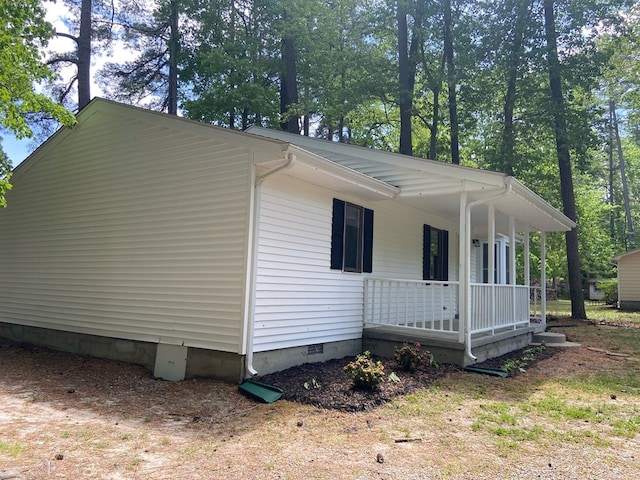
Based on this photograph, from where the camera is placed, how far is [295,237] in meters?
6.82

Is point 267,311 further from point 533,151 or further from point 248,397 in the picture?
point 533,151

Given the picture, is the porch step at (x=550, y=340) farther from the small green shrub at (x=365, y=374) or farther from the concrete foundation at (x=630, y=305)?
the concrete foundation at (x=630, y=305)

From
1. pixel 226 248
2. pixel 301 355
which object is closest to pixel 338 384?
pixel 301 355

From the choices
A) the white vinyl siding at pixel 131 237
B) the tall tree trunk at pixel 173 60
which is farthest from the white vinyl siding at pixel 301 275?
the tall tree trunk at pixel 173 60

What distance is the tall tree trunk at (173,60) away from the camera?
701 inches

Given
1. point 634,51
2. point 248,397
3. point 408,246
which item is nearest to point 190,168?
point 248,397

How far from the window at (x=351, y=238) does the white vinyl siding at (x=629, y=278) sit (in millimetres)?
19228

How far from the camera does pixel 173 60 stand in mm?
18016

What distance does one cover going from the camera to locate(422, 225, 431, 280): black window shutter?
1048cm

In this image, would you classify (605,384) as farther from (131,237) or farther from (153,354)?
(131,237)

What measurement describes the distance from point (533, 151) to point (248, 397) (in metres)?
16.8

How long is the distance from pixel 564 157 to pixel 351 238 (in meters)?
11.7

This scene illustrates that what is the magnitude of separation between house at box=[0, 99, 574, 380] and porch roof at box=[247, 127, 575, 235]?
0.03 meters

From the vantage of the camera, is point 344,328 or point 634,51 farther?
point 634,51
